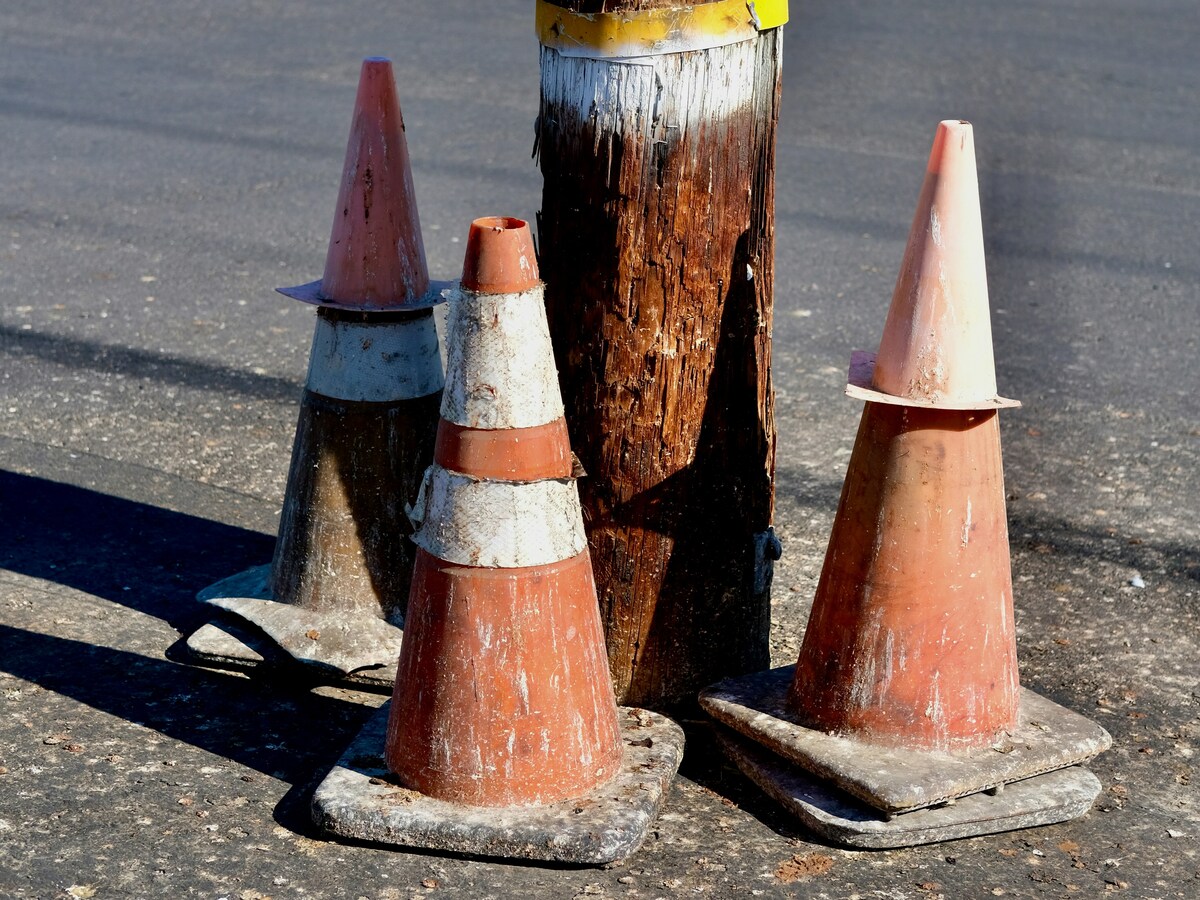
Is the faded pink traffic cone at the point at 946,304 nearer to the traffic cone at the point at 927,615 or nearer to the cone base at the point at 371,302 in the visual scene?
the traffic cone at the point at 927,615

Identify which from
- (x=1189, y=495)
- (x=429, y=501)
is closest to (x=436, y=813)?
(x=429, y=501)

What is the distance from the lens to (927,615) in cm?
318

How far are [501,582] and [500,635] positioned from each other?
4.2 inches

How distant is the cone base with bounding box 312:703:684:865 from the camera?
9.71ft

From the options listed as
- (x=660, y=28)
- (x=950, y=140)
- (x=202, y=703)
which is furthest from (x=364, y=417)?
(x=950, y=140)

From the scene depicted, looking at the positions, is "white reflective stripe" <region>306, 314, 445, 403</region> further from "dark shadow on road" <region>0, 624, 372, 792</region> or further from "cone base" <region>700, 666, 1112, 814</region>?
"cone base" <region>700, 666, 1112, 814</region>

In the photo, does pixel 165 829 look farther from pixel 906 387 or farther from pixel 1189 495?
pixel 1189 495

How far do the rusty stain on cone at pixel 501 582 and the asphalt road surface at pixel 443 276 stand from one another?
217 mm

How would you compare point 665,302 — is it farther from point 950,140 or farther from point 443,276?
point 443,276

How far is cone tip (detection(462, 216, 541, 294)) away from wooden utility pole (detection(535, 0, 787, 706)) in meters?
0.27

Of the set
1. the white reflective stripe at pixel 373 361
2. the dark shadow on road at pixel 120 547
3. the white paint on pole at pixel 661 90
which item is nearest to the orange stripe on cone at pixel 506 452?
the white paint on pole at pixel 661 90

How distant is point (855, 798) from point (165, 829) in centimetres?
140

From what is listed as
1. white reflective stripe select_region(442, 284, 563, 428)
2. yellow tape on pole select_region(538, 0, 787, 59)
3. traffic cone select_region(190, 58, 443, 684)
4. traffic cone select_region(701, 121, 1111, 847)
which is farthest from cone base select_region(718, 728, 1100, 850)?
yellow tape on pole select_region(538, 0, 787, 59)

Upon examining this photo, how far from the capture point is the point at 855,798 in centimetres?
313
